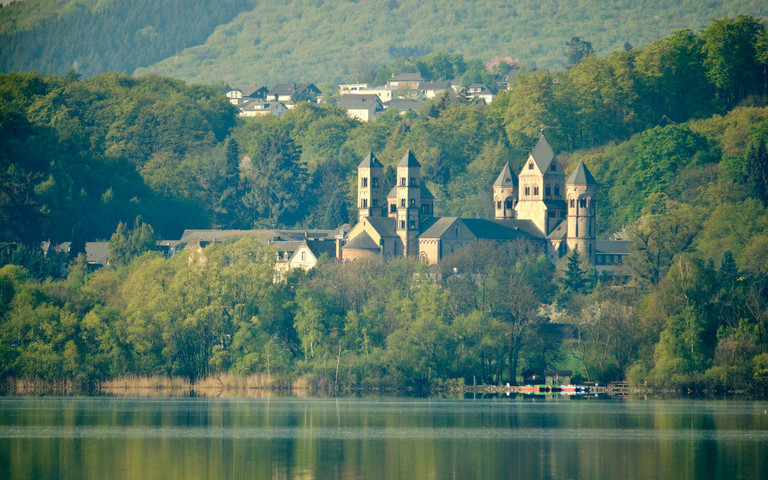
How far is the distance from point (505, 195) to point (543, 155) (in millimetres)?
5405

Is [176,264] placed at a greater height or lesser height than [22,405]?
greater

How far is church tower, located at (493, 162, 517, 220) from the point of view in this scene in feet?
429

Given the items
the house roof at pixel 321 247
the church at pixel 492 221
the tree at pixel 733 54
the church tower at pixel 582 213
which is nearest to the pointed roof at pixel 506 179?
the church at pixel 492 221

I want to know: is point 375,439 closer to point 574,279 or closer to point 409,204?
point 574,279

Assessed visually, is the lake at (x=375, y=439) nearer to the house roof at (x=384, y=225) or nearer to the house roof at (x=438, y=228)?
the house roof at (x=438, y=228)

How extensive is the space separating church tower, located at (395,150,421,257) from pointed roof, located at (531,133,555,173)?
37.3ft

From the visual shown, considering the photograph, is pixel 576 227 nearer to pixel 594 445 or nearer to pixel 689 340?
pixel 689 340

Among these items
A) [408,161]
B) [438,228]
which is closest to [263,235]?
[408,161]

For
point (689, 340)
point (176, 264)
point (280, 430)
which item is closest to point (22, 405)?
point (280, 430)

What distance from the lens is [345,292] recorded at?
9294 cm

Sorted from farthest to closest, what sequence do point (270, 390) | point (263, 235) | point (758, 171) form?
1. point (263, 235)
2. point (758, 171)
3. point (270, 390)

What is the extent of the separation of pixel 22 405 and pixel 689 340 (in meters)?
36.4

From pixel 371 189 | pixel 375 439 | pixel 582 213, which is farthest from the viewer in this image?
pixel 371 189

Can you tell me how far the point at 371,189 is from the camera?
12662cm
